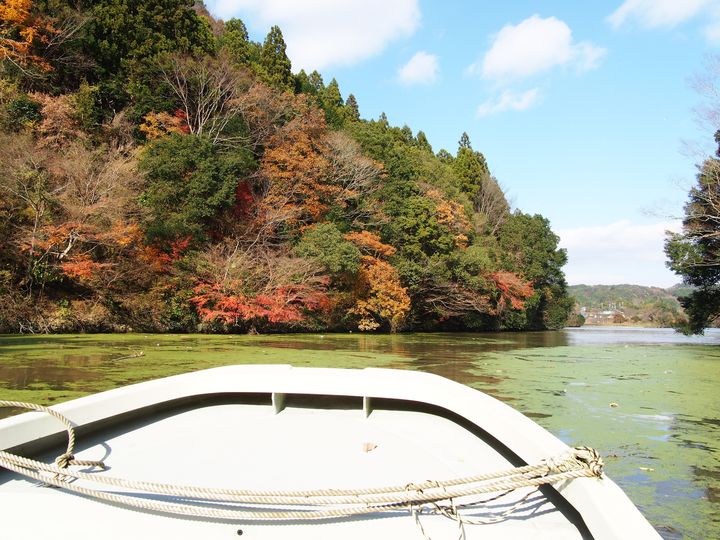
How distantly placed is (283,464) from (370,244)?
54.8 ft

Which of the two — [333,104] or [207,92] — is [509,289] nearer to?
[333,104]

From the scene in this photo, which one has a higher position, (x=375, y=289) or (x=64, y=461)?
(x=375, y=289)

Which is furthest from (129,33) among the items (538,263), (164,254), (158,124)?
(538,263)

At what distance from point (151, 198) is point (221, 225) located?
2195mm

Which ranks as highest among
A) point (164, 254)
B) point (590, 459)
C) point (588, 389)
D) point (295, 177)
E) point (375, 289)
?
point (295, 177)

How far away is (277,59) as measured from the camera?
81.3 ft

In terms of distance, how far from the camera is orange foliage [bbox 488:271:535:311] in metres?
23.9

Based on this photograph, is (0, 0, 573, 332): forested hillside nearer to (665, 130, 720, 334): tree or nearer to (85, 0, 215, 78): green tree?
(85, 0, 215, 78): green tree

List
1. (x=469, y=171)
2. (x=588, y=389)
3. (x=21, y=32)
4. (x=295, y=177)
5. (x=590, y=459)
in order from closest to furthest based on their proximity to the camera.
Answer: (x=590, y=459) → (x=588, y=389) → (x=21, y=32) → (x=295, y=177) → (x=469, y=171)

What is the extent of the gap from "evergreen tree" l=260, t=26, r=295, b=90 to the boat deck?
2329cm

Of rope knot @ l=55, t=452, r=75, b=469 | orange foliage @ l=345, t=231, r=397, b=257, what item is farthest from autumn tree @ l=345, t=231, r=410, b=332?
rope knot @ l=55, t=452, r=75, b=469

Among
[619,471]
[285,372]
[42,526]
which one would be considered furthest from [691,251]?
[42,526]

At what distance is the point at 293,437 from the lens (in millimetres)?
1881

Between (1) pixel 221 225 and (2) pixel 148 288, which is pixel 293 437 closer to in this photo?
(2) pixel 148 288
